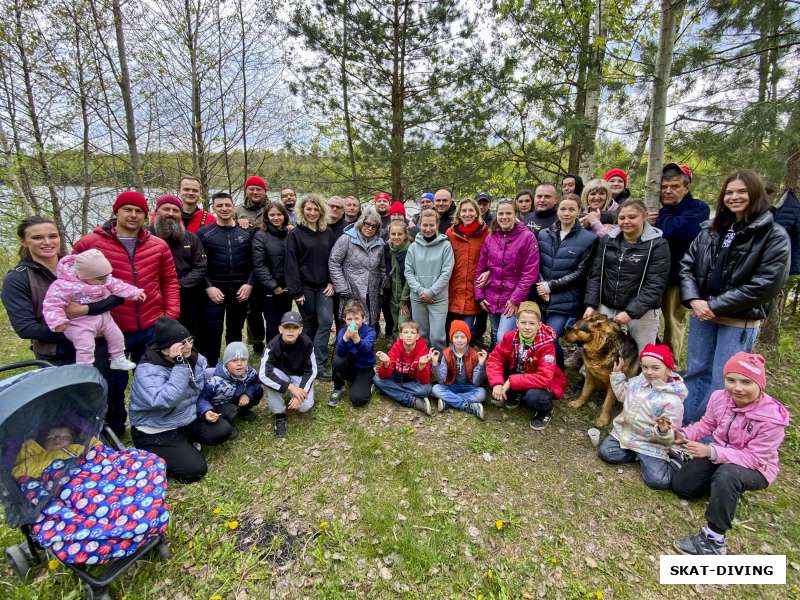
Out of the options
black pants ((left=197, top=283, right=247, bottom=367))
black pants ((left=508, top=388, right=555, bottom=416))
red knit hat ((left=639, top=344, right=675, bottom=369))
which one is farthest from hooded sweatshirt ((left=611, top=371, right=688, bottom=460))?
black pants ((left=197, top=283, right=247, bottom=367))

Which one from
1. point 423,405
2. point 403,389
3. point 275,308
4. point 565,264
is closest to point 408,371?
point 403,389

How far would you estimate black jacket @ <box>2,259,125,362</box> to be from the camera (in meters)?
2.93

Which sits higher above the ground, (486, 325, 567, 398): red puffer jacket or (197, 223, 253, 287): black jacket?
(197, 223, 253, 287): black jacket

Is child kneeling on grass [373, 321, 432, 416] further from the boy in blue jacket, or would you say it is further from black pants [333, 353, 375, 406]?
the boy in blue jacket

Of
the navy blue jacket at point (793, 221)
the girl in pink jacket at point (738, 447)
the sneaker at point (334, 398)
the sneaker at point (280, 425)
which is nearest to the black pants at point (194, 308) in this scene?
the sneaker at point (280, 425)

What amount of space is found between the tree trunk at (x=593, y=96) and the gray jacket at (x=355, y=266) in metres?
4.79

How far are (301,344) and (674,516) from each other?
12.7 ft

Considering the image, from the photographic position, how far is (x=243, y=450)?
3838 millimetres

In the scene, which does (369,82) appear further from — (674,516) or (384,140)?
Answer: (674,516)

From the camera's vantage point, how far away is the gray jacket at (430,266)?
477 cm

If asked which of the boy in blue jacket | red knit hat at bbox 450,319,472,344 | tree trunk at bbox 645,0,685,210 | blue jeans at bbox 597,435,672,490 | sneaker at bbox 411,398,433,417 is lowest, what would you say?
blue jeans at bbox 597,435,672,490

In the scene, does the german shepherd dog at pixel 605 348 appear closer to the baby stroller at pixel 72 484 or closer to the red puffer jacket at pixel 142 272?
the baby stroller at pixel 72 484

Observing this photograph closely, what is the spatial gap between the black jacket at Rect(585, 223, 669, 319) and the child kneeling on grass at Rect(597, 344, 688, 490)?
2.15 feet

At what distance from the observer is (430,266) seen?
15.9 feet
